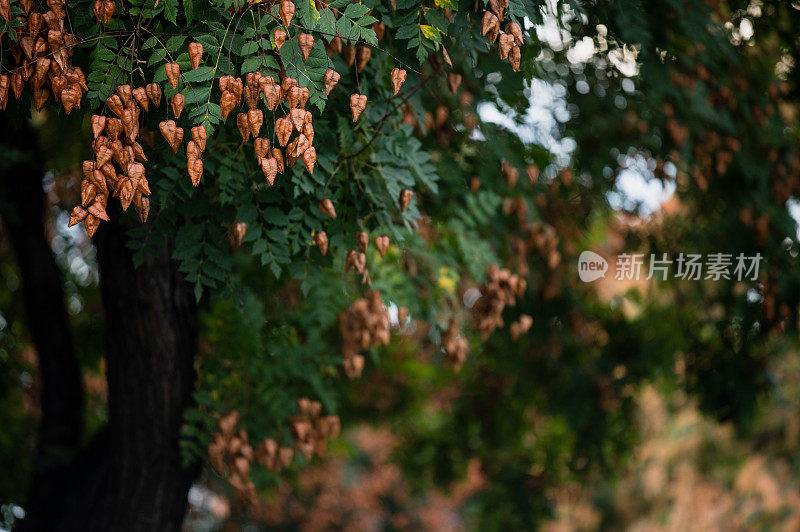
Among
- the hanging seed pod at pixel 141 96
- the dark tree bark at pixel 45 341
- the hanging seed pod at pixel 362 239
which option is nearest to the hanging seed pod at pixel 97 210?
the hanging seed pod at pixel 141 96

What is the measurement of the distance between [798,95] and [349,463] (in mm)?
8482

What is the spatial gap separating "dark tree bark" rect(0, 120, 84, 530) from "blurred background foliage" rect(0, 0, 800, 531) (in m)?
0.56

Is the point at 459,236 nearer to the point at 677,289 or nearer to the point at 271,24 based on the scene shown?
the point at 271,24

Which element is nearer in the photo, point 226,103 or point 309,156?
point 226,103

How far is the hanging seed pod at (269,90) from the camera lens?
1854 millimetres

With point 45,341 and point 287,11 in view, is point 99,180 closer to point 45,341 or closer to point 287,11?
point 287,11

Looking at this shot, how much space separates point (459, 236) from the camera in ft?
11.1

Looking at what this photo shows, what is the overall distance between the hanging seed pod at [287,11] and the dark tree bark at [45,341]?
2.46 meters

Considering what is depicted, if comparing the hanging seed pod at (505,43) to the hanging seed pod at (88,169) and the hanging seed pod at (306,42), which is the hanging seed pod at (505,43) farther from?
the hanging seed pod at (88,169)

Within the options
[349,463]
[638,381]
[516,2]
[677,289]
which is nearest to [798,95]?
[677,289]

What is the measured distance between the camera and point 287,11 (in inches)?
72.2

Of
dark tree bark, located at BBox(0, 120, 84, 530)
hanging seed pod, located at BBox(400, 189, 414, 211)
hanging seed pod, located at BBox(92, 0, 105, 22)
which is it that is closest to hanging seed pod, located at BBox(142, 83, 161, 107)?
hanging seed pod, located at BBox(92, 0, 105, 22)

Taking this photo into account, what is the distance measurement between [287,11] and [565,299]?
325 centimetres

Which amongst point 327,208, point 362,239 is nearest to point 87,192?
point 327,208
